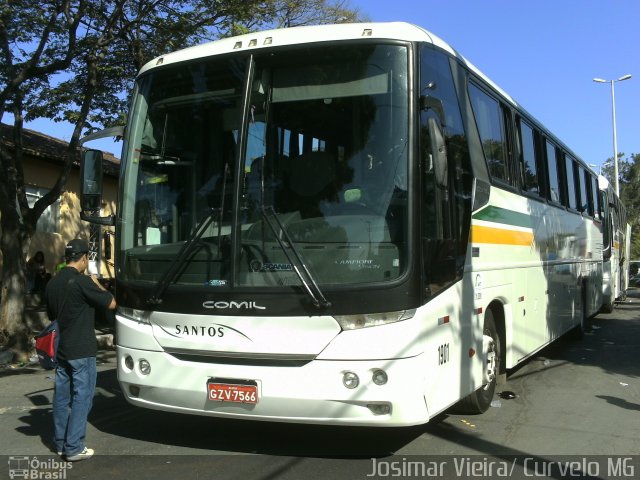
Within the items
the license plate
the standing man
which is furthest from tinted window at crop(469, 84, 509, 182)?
the standing man

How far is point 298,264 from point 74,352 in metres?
2.04

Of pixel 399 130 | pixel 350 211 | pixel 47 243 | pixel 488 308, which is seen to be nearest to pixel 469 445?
pixel 488 308

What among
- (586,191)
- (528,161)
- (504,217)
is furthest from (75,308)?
(586,191)

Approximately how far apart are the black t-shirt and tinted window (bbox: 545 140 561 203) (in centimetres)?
648

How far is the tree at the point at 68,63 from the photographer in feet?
34.4

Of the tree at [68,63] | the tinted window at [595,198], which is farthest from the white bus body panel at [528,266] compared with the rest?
the tree at [68,63]

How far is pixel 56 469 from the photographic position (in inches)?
188

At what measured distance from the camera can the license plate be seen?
4.55m

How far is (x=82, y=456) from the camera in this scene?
4965 mm

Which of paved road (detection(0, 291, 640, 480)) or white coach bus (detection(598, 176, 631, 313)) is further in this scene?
white coach bus (detection(598, 176, 631, 313))

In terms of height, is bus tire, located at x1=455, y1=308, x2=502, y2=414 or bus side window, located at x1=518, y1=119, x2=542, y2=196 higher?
bus side window, located at x1=518, y1=119, x2=542, y2=196

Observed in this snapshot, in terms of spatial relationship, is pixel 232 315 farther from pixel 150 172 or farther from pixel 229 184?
pixel 150 172

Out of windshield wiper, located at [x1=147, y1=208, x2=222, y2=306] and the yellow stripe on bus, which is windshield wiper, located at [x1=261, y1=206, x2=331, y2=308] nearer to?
windshield wiper, located at [x1=147, y1=208, x2=222, y2=306]

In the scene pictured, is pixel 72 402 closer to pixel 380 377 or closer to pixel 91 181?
pixel 91 181
